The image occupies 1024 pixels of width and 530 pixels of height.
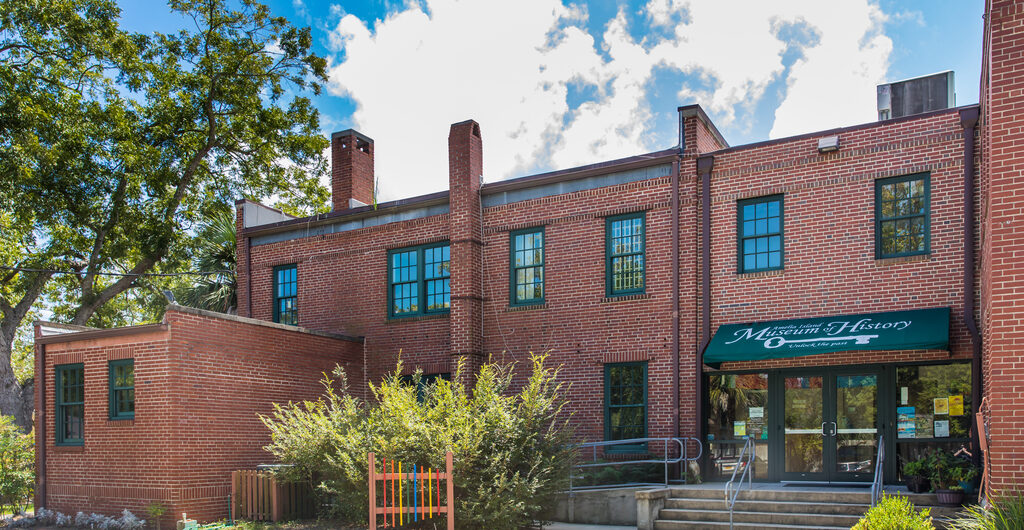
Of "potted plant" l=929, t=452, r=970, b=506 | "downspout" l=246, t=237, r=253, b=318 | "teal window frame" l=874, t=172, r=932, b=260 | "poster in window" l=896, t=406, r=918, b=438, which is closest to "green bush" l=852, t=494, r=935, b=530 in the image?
"potted plant" l=929, t=452, r=970, b=506

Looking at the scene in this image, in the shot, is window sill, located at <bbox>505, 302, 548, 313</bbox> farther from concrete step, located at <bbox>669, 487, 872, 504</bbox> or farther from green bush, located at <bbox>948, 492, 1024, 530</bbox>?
green bush, located at <bbox>948, 492, 1024, 530</bbox>

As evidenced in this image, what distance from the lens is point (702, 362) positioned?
1661 centimetres

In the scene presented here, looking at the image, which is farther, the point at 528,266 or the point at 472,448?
the point at 528,266

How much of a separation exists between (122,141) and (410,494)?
18.4m

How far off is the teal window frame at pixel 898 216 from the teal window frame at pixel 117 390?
14311 millimetres

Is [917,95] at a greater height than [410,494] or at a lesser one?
greater

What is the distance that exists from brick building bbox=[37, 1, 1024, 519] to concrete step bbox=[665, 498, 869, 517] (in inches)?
87.7

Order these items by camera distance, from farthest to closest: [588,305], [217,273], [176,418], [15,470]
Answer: [217,273]
[15,470]
[588,305]
[176,418]

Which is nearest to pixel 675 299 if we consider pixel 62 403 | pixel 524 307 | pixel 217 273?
pixel 524 307

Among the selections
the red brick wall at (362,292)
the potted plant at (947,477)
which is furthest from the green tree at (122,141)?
the potted plant at (947,477)

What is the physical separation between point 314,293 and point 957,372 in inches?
580

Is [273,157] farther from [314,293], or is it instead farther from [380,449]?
[380,449]

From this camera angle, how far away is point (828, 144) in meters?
15.6

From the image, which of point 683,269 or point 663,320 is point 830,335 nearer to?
point 683,269
